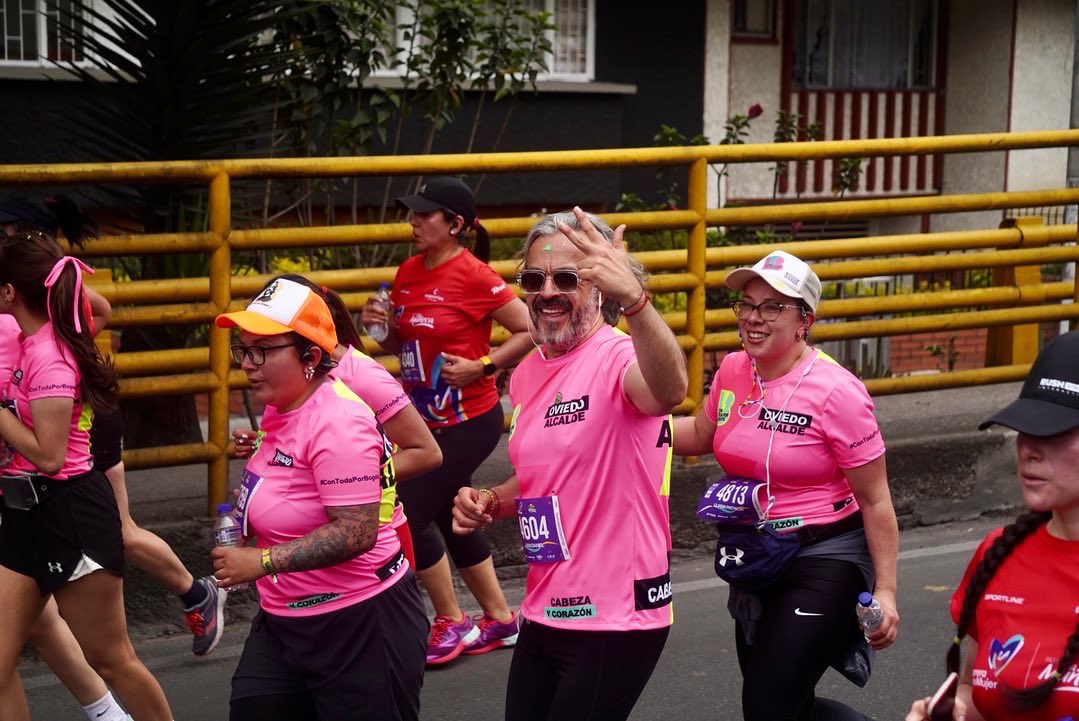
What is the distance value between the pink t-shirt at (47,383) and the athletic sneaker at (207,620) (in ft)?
2.26

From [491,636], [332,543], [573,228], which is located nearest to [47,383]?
[332,543]

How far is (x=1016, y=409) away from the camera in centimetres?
318

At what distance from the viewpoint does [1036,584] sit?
3.24 m

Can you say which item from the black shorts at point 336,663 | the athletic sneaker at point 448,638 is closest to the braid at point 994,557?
the black shorts at point 336,663

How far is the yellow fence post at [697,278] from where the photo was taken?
25.8 feet

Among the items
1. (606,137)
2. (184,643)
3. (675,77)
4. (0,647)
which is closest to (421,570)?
(184,643)

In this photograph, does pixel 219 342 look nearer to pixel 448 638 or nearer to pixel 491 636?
pixel 448 638

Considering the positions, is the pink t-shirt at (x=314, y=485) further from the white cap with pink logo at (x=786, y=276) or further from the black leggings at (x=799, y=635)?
the white cap with pink logo at (x=786, y=276)

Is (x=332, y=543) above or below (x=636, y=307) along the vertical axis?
below

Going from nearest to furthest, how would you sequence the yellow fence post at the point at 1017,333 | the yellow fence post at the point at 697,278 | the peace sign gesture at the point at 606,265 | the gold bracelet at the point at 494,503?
the peace sign gesture at the point at 606,265 → the gold bracelet at the point at 494,503 → the yellow fence post at the point at 697,278 → the yellow fence post at the point at 1017,333

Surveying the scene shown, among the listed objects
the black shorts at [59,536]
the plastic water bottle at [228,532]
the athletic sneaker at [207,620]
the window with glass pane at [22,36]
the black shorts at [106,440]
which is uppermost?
the window with glass pane at [22,36]

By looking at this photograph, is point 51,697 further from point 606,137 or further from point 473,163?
point 606,137

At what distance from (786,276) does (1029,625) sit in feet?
6.11

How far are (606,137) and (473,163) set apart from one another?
28.4 ft
